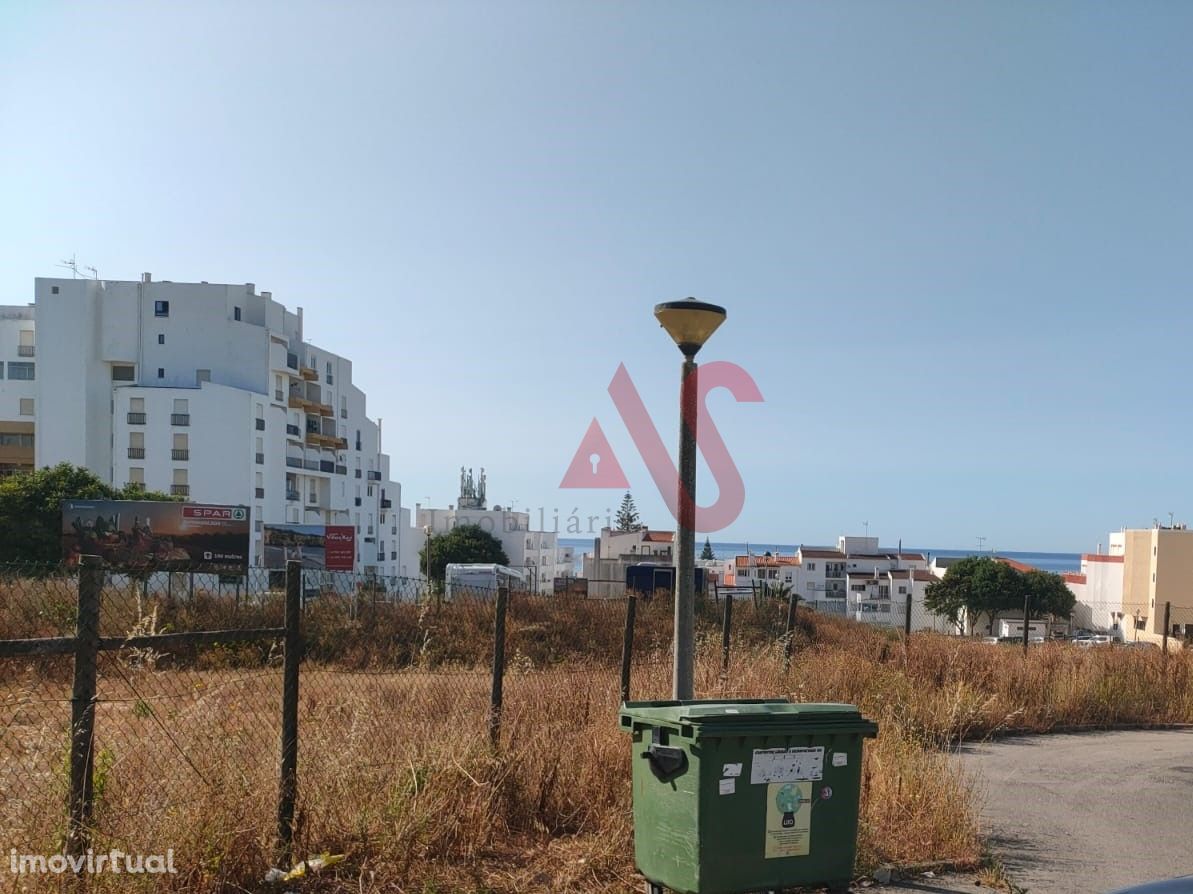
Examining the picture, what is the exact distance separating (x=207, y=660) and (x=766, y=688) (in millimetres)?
7863

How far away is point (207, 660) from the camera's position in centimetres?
1268

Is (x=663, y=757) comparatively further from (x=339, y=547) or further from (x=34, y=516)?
(x=339, y=547)

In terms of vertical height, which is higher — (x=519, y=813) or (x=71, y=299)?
(x=71, y=299)

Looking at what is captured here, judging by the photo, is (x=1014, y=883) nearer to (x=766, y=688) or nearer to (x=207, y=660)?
(x=766, y=688)

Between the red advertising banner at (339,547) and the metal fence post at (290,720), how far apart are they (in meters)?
61.7

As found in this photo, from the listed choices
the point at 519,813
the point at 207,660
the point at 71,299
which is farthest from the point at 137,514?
the point at 519,813

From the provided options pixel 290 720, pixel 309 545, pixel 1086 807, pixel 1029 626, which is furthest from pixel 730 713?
pixel 309 545

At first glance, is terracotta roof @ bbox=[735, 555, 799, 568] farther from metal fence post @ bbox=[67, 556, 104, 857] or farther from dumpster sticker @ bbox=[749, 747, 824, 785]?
metal fence post @ bbox=[67, 556, 104, 857]

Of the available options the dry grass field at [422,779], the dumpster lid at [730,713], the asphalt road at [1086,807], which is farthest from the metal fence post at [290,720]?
the asphalt road at [1086,807]

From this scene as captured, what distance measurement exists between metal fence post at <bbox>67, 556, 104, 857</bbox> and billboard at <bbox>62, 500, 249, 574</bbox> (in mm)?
45828

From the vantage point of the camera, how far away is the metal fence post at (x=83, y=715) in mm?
4312

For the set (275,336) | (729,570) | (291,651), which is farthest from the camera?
(729,570)

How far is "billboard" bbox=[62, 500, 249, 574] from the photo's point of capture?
1869 inches

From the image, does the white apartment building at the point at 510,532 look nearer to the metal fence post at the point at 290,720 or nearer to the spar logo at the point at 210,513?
the spar logo at the point at 210,513
